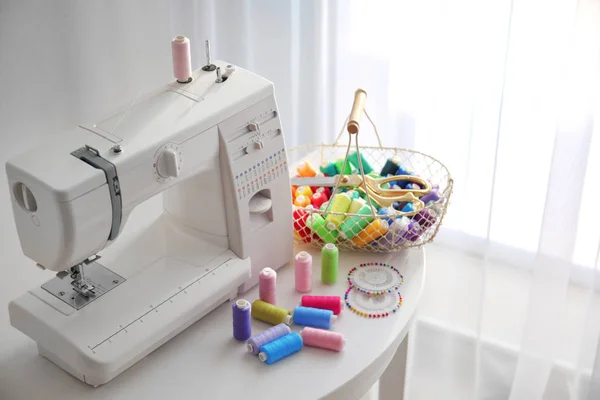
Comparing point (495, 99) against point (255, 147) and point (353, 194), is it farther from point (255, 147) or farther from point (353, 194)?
point (255, 147)

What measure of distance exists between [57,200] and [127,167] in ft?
0.41

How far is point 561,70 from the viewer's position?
1.73m

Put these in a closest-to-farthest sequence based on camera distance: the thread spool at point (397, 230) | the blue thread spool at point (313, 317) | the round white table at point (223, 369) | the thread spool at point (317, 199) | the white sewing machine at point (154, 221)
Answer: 1. the white sewing machine at point (154, 221)
2. the round white table at point (223, 369)
3. the blue thread spool at point (313, 317)
4. the thread spool at point (397, 230)
5. the thread spool at point (317, 199)

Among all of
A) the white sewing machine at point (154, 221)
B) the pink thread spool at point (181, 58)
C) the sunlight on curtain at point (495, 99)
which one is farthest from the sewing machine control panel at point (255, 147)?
the sunlight on curtain at point (495, 99)

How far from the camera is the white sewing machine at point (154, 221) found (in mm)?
1215

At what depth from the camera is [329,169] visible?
Result: 1770 mm

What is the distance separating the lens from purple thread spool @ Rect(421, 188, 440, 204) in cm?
166

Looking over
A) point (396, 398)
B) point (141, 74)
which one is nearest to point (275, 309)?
point (396, 398)

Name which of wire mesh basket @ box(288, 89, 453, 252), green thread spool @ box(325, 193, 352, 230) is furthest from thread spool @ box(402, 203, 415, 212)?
green thread spool @ box(325, 193, 352, 230)

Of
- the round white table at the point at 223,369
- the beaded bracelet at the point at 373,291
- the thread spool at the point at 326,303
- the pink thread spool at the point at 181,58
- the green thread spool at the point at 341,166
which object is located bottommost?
the round white table at the point at 223,369

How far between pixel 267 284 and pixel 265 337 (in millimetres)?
123

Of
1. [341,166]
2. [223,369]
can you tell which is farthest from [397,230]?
[223,369]

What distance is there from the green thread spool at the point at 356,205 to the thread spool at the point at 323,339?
12.2 inches

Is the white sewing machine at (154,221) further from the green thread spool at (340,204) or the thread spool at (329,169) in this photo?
the thread spool at (329,169)
